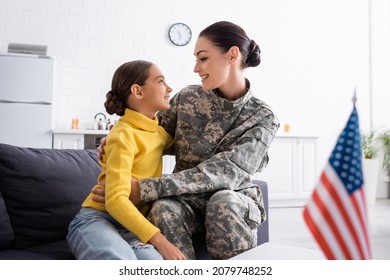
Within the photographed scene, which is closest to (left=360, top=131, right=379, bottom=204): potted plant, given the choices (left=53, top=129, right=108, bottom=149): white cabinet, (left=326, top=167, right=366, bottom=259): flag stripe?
(left=53, top=129, right=108, bottom=149): white cabinet

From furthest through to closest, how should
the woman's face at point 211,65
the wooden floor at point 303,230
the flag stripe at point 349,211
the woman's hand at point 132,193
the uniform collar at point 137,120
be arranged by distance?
the wooden floor at point 303,230 → the woman's face at point 211,65 → the uniform collar at point 137,120 → the woman's hand at point 132,193 → the flag stripe at point 349,211

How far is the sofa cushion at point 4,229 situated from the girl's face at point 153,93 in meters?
0.59

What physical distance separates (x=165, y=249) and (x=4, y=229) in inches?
23.8

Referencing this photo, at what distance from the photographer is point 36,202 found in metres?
1.52

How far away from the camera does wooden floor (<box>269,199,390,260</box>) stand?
2915 mm

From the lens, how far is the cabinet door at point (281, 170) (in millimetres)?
4852

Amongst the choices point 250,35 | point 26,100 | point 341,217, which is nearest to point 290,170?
point 250,35

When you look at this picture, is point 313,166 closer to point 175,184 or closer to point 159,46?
point 159,46

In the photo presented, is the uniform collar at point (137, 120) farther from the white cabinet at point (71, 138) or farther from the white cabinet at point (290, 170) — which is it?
the white cabinet at point (290, 170)

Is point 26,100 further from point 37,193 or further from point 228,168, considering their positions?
point 228,168

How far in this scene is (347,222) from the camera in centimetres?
60

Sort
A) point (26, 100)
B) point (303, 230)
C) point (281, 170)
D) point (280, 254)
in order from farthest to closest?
point (281, 170), point (26, 100), point (303, 230), point (280, 254)

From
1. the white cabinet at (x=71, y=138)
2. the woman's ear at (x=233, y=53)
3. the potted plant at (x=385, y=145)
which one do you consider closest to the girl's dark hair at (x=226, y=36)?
the woman's ear at (x=233, y=53)
